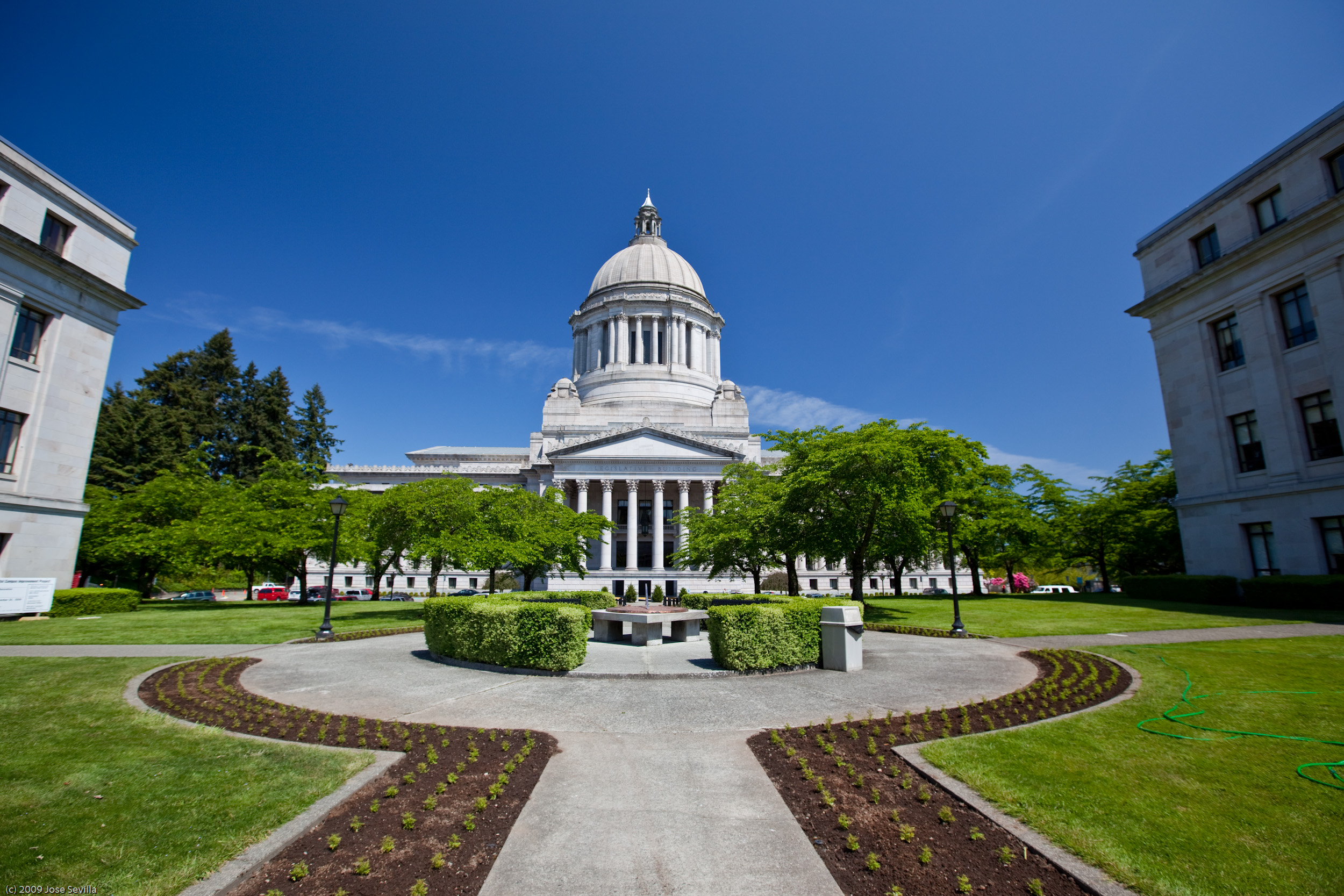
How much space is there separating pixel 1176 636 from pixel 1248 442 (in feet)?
58.0

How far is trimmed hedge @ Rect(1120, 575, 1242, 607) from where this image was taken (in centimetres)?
2659

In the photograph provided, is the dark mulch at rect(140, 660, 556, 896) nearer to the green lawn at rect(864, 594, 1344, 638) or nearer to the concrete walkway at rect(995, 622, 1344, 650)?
the concrete walkway at rect(995, 622, 1344, 650)

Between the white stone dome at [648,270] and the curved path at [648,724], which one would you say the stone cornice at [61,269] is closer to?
the curved path at [648,724]

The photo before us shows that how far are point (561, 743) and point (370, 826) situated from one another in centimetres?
306

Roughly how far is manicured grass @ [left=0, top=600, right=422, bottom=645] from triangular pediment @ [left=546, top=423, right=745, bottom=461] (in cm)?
2593

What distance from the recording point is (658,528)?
56219mm

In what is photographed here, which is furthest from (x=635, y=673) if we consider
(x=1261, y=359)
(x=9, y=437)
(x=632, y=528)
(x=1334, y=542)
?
(x=632, y=528)

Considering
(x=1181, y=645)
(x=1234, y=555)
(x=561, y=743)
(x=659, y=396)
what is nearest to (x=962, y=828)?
(x=561, y=743)

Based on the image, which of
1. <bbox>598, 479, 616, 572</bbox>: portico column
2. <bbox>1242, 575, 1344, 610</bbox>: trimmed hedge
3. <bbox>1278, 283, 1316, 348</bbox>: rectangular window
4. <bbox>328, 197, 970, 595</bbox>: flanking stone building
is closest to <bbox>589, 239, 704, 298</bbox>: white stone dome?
<bbox>328, 197, 970, 595</bbox>: flanking stone building

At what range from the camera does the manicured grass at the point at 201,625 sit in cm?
1853

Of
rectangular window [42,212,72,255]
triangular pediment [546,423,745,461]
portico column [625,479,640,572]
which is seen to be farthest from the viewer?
triangular pediment [546,423,745,461]

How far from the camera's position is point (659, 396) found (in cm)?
7231

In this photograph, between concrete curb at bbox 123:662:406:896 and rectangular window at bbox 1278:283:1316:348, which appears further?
rectangular window at bbox 1278:283:1316:348

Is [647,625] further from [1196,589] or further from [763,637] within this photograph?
[1196,589]
